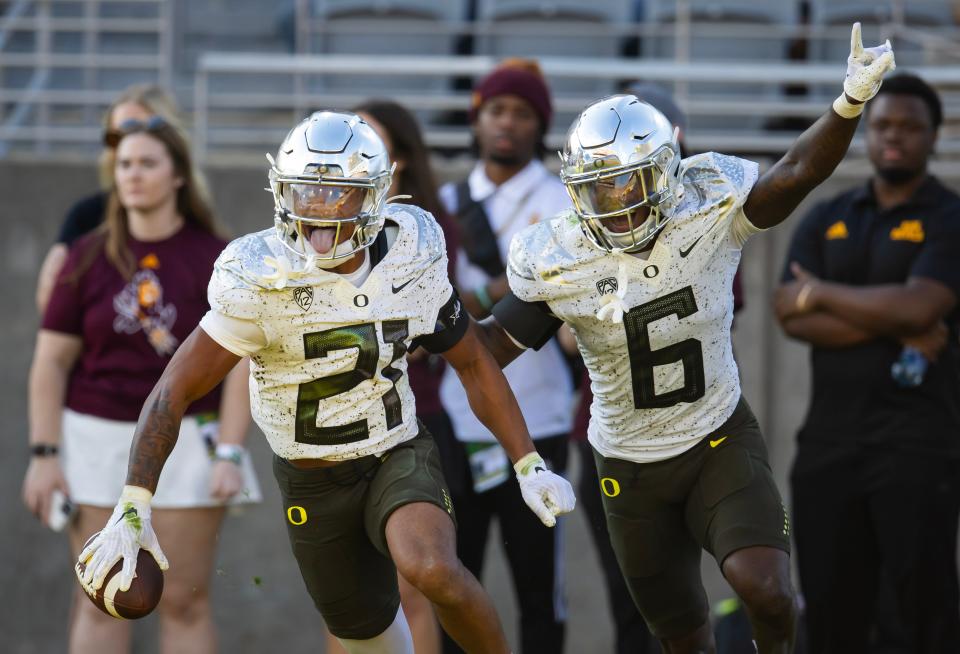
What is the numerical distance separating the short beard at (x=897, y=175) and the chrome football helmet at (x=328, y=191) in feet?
7.52

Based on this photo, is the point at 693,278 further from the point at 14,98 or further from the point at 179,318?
the point at 14,98

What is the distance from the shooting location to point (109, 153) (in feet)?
18.8

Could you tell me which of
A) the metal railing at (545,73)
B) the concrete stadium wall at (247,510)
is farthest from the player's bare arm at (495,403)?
the metal railing at (545,73)

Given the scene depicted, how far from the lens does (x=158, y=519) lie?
5.24 m

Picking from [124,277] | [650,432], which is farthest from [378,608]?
[124,277]

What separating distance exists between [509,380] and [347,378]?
56.5 inches

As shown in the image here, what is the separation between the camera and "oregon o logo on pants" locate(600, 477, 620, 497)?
4496 millimetres

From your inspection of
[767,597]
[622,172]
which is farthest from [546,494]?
[622,172]

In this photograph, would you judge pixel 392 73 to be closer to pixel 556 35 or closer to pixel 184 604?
pixel 556 35

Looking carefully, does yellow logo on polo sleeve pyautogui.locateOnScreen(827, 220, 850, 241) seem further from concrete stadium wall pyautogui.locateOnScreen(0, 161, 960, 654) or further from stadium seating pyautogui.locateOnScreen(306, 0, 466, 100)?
stadium seating pyautogui.locateOnScreen(306, 0, 466, 100)

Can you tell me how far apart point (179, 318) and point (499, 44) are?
335cm

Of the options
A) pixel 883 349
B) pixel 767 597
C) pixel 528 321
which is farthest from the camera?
pixel 883 349

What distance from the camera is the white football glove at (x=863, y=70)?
3934 millimetres

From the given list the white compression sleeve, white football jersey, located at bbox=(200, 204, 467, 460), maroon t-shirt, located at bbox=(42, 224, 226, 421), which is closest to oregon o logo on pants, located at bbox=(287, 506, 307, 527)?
white football jersey, located at bbox=(200, 204, 467, 460)
